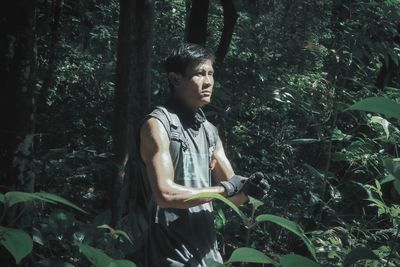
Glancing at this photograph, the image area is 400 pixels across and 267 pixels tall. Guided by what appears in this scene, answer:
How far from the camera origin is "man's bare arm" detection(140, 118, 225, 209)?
226cm

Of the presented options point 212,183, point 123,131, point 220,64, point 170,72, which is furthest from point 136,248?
point 220,64

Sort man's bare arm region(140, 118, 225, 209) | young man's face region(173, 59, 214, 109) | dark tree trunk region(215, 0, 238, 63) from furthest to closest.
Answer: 1. dark tree trunk region(215, 0, 238, 63)
2. young man's face region(173, 59, 214, 109)
3. man's bare arm region(140, 118, 225, 209)

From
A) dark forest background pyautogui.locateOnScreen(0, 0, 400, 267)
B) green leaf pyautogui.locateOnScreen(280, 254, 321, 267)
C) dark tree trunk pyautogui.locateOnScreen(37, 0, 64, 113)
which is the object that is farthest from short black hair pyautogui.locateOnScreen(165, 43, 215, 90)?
dark tree trunk pyautogui.locateOnScreen(37, 0, 64, 113)

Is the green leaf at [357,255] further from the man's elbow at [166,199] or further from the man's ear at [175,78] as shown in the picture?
the man's ear at [175,78]

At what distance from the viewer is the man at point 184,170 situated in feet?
7.63

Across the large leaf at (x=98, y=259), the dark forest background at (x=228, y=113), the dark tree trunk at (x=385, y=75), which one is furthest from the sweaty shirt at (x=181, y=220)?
the dark tree trunk at (x=385, y=75)

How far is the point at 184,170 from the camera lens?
251cm

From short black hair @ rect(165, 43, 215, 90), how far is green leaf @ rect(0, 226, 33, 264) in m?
1.86

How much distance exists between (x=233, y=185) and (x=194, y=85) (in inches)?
21.5

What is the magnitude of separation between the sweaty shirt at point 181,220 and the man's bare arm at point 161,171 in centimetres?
6

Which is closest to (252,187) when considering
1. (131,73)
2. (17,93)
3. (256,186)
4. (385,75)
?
(256,186)

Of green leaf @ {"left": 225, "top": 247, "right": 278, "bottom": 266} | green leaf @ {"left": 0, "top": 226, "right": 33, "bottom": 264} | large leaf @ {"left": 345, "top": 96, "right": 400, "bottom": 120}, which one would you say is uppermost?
large leaf @ {"left": 345, "top": 96, "right": 400, "bottom": 120}

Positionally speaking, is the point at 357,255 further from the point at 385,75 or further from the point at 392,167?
the point at 385,75

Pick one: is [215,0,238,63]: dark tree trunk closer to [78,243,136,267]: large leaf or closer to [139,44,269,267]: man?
[139,44,269,267]: man
